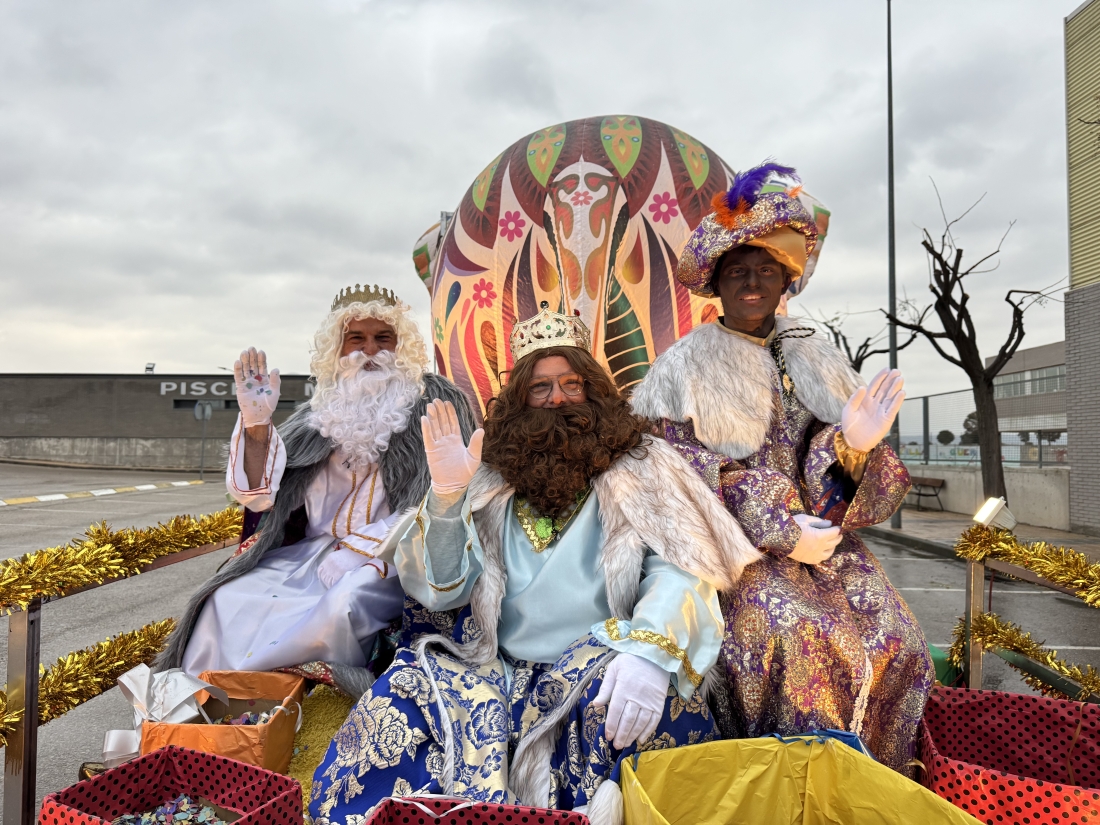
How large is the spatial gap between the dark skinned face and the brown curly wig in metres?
0.65

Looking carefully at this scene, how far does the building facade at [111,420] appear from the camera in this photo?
98.6ft

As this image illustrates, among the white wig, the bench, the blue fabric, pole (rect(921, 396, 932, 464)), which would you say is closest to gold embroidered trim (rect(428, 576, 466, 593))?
the blue fabric

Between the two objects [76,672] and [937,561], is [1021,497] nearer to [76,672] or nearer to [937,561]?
[937,561]

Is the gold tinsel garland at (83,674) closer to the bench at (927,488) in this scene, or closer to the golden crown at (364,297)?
the golden crown at (364,297)

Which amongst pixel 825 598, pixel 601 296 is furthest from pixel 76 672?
pixel 601 296

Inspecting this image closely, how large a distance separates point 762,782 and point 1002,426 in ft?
50.4

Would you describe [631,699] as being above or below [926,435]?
below

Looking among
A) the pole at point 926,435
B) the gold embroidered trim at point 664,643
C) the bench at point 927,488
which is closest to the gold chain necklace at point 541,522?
the gold embroidered trim at point 664,643

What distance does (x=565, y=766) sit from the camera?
1.92 m

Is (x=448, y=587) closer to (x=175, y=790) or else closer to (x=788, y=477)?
(x=175, y=790)

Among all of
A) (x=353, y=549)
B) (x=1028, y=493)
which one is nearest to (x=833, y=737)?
(x=353, y=549)

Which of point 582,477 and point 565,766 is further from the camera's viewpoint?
point 582,477

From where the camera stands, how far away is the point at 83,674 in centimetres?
244

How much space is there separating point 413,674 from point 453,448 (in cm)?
65
